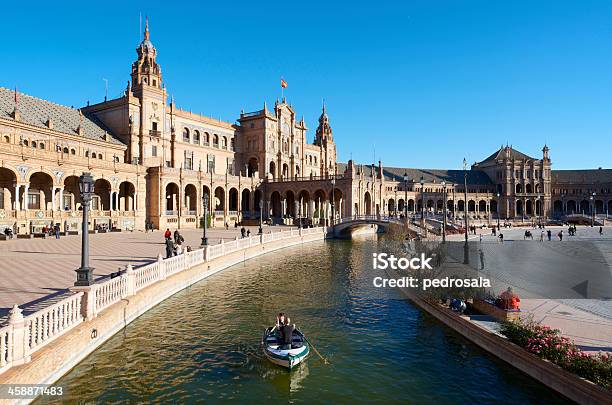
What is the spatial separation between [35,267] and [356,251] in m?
28.7

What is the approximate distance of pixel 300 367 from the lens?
11953mm

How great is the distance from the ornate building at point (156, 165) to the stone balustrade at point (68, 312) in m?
22.8

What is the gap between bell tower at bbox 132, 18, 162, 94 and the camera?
2516 inches

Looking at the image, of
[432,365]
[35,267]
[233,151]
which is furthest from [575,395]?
[233,151]

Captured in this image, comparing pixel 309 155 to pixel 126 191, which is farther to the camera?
pixel 309 155

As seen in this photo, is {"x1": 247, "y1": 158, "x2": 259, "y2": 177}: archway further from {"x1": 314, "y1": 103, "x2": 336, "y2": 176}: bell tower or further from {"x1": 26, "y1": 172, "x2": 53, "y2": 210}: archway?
{"x1": 26, "y1": 172, "x2": 53, "y2": 210}: archway

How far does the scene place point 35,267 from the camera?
20.0m

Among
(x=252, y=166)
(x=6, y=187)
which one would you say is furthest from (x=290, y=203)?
(x=6, y=187)

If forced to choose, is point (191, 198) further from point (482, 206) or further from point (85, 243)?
point (482, 206)

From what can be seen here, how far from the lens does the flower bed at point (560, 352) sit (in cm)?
914

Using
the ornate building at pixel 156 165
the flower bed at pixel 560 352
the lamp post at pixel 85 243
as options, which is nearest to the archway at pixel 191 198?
the ornate building at pixel 156 165

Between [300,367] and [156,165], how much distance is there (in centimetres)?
5567

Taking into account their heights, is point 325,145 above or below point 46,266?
above

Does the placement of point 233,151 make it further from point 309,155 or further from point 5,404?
point 5,404
